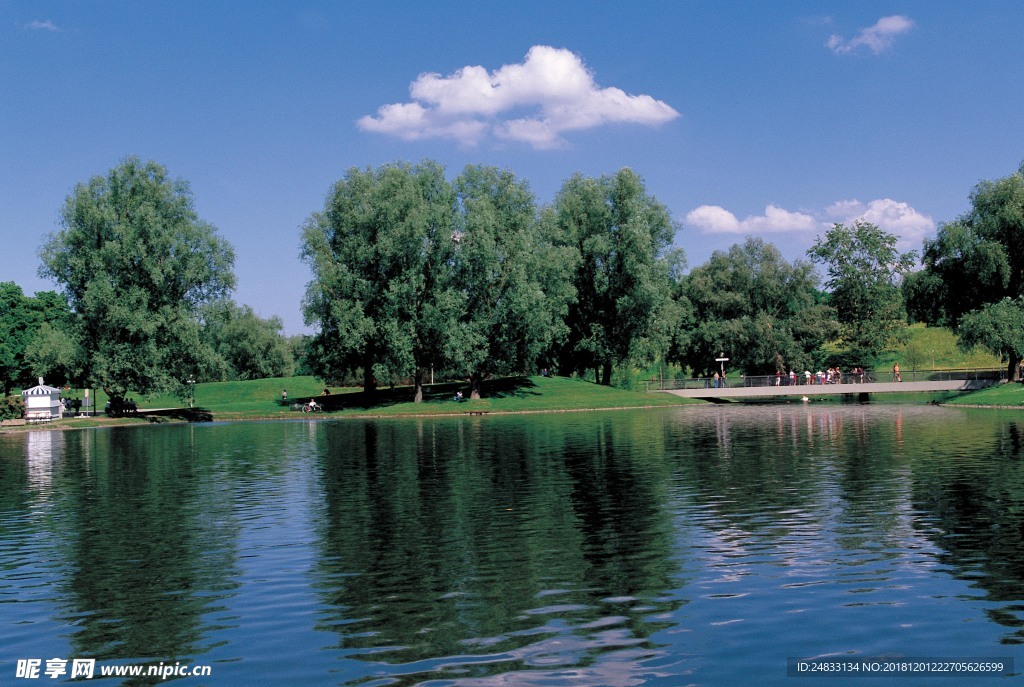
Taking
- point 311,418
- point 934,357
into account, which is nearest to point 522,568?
point 311,418

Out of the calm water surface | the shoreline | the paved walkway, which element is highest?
the paved walkway

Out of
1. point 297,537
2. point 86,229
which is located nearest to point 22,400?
A: point 86,229

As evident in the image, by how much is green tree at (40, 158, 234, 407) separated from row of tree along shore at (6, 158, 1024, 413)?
0.53ft

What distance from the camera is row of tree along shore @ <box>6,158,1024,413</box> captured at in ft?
255

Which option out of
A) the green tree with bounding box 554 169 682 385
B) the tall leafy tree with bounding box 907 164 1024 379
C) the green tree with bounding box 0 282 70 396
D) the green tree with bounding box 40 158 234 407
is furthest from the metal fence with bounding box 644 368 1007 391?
the green tree with bounding box 0 282 70 396

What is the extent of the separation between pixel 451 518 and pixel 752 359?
91.6m

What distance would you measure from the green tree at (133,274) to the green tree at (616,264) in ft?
118

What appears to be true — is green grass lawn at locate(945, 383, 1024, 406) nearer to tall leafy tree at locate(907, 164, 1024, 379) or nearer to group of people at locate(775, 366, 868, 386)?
tall leafy tree at locate(907, 164, 1024, 379)

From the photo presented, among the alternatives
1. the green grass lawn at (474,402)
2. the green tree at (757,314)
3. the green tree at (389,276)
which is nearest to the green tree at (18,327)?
the green grass lawn at (474,402)

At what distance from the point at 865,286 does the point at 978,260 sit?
1248 inches

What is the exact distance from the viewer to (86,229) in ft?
255

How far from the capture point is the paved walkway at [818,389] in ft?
299

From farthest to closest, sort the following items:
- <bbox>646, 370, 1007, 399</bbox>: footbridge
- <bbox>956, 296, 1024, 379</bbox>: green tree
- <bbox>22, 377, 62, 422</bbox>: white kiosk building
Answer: <bbox>646, 370, 1007, 399</bbox>: footbridge
<bbox>956, 296, 1024, 379</bbox>: green tree
<bbox>22, 377, 62, 422</bbox>: white kiosk building

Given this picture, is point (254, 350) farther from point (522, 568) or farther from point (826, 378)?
point (522, 568)
